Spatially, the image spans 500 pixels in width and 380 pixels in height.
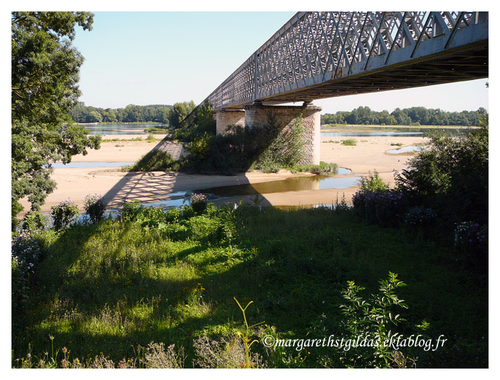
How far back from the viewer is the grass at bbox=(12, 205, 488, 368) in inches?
221

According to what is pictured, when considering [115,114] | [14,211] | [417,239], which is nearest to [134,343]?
[14,211]

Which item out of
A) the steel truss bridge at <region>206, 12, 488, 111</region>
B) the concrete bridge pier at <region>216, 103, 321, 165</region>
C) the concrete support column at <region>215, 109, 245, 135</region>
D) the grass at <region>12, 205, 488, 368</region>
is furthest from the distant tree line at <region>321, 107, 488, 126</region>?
the grass at <region>12, 205, 488, 368</region>

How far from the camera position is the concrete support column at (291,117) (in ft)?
101

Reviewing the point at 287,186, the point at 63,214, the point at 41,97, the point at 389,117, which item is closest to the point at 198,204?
the point at 63,214

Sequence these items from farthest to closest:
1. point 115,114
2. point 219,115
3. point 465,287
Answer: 1. point 115,114
2. point 219,115
3. point 465,287

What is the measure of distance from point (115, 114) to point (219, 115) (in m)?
122

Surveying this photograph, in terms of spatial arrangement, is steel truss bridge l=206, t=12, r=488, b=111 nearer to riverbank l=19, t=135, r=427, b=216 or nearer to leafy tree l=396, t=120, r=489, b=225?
leafy tree l=396, t=120, r=489, b=225

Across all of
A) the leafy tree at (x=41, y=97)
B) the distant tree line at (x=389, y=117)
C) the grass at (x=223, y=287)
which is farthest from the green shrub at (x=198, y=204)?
the distant tree line at (x=389, y=117)

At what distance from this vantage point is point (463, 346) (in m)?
5.12

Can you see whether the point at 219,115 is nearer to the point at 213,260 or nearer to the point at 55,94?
the point at 55,94

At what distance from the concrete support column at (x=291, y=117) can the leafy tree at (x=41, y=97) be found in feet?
60.8

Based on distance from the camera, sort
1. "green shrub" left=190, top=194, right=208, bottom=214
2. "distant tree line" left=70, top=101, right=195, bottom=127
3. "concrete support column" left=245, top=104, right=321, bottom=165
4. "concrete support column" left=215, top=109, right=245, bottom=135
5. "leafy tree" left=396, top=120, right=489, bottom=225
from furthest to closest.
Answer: "distant tree line" left=70, top=101, right=195, bottom=127 < "concrete support column" left=215, top=109, right=245, bottom=135 < "concrete support column" left=245, top=104, right=321, bottom=165 < "green shrub" left=190, top=194, right=208, bottom=214 < "leafy tree" left=396, top=120, right=489, bottom=225

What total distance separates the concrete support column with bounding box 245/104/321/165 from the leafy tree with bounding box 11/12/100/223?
1854cm

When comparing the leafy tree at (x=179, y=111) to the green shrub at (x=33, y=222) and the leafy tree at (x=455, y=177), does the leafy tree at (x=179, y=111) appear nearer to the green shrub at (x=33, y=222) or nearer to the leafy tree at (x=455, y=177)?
the green shrub at (x=33, y=222)
